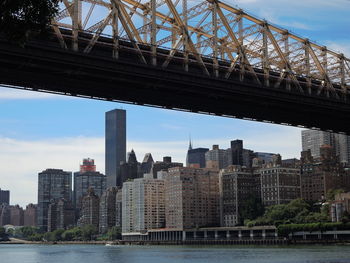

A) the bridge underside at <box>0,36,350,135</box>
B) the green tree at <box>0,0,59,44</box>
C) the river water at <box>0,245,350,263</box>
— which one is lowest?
the river water at <box>0,245,350,263</box>

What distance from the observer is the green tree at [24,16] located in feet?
63.4

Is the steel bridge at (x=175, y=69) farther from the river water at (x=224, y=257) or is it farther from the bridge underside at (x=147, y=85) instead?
the river water at (x=224, y=257)

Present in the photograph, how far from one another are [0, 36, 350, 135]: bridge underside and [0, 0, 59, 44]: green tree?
12461 mm

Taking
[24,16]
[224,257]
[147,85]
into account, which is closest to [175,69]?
[147,85]

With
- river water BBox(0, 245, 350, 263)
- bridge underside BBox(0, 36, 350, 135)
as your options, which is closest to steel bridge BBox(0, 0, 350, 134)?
bridge underside BBox(0, 36, 350, 135)

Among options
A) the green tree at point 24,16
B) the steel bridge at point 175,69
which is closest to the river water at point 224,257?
the steel bridge at point 175,69

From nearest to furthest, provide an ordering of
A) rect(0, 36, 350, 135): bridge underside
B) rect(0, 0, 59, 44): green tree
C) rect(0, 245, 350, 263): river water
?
rect(0, 0, 59, 44): green tree → rect(0, 36, 350, 135): bridge underside → rect(0, 245, 350, 263): river water

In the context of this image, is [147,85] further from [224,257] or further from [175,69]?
[224,257]

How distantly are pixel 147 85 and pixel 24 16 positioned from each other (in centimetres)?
2096

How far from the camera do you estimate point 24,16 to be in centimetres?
2009

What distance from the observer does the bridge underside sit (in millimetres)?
35344

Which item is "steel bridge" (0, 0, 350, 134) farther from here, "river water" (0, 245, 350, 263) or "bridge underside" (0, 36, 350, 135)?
"river water" (0, 245, 350, 263)

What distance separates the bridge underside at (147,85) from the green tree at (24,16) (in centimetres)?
1246

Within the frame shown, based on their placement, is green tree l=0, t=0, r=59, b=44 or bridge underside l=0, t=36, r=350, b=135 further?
bridge underside l=0, t=36, r=350, b=135
